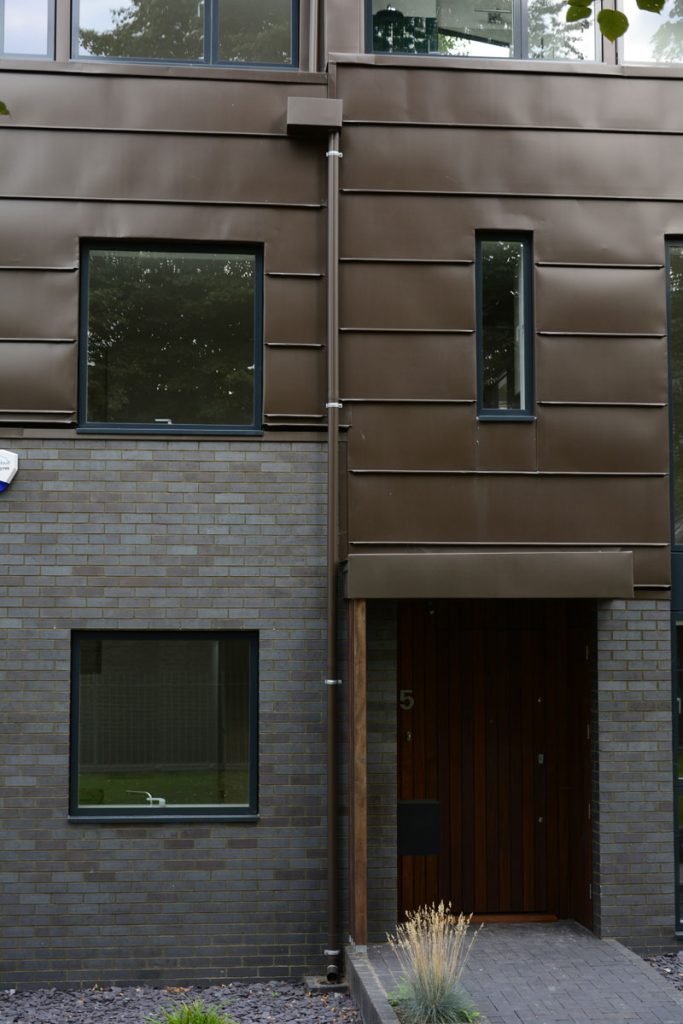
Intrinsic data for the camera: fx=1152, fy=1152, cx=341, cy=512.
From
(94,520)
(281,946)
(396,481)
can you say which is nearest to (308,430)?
(396,481)

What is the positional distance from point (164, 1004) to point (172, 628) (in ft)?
8.34

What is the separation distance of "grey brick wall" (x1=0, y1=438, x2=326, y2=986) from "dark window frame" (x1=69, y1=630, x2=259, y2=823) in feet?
0.25

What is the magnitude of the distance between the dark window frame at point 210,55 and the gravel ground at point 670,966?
712 cm

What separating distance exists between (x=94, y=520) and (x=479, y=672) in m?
3.19

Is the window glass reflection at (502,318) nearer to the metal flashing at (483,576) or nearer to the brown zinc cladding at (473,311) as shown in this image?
the brown zinc cladding at (473,311)

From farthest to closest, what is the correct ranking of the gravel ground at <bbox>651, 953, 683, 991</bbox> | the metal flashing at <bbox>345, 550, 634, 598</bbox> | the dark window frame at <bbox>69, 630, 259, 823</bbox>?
the dark window frame at <bbox>69, 630, 259, 823</bbox> → the metal flashing at <bbox>345, 550, 634, 598</bbox> → the gravel ground at <bbox>651, 953, 683, 991</bbox>

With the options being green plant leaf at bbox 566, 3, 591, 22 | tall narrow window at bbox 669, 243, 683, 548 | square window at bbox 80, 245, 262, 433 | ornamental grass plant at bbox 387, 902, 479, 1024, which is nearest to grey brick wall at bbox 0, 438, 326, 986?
square window at bbox 80, 245, 262, 433

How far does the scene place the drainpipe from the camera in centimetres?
815

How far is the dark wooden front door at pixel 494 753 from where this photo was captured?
886cm

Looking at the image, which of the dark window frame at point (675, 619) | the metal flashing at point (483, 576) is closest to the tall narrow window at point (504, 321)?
the dark window frame at point (675, 619)

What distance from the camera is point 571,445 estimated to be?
338 inches

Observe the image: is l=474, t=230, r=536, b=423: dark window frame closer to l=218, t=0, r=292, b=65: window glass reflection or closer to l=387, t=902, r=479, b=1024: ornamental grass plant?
l=218, t=0, r=292, b=65: window glass reflection

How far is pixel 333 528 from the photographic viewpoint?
8359 millimetres

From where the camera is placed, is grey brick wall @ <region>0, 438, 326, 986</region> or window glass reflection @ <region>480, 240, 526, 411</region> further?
window glass reflection @ <region>480, 240, 526, 411</region>
